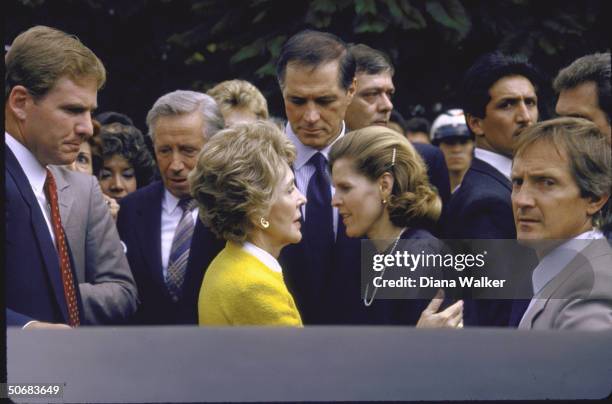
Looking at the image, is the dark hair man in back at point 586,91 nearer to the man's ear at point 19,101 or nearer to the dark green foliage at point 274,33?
the dark green foliage at point 274,33

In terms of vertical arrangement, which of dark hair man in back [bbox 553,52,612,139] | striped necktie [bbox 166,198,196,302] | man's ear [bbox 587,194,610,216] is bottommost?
striped necktie [bbox 166,198,196,302]

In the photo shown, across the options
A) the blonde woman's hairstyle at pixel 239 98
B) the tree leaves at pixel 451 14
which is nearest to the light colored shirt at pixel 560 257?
the tree leaves at pixel 451 14

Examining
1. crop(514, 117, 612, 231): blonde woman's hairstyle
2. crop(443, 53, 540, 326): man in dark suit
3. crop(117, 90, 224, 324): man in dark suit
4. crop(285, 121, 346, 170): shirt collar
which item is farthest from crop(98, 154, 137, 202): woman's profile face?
crop(514, 117, 612, 231): blonde woman's hairstyle

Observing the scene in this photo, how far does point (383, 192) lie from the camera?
3.27 meters

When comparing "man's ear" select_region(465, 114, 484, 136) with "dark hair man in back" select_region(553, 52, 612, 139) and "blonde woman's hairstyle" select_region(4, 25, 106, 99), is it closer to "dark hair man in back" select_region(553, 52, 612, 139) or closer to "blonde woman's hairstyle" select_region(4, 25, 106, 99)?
"dark hair man in back" select_region(553, 52, 612, 139)

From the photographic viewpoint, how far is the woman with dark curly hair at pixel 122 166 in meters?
4.54

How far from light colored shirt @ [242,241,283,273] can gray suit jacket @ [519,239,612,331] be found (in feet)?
2.36

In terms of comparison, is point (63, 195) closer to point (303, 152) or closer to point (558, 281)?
point (303, 152)

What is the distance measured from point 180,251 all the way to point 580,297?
60.8 inches

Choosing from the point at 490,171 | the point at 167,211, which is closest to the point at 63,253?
the point at 167,211

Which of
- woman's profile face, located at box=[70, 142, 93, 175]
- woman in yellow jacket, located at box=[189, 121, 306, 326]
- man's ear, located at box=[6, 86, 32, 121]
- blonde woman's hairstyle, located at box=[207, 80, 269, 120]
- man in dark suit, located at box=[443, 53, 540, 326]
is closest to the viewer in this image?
man's ear, located at box=[6, 86, 32, 121]

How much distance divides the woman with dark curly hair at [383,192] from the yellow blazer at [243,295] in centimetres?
20

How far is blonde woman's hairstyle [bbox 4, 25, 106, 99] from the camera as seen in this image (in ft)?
9.66

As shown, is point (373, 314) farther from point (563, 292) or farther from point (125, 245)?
point (125, 245)
